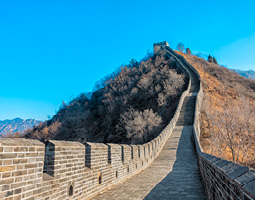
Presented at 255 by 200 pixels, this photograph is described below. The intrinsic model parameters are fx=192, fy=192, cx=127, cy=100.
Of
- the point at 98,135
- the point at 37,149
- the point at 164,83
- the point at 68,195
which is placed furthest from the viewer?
the point at 98,135

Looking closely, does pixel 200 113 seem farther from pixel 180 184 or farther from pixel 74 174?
pixel 74 174

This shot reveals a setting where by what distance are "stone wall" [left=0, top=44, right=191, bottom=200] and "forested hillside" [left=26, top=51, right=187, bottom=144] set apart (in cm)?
2294

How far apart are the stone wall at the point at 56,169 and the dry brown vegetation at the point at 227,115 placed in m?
10.5

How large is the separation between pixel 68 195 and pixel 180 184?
13.1 feet

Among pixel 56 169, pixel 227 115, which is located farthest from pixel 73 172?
pixel 227 115

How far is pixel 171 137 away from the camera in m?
18.6

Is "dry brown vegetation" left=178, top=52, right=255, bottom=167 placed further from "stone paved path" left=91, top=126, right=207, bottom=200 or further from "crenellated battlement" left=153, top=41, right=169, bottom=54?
"crenellated battlement" left=153, top=41, right=169, bottom=54

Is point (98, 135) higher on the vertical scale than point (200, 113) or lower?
lower

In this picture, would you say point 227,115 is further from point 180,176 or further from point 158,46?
point 158,46

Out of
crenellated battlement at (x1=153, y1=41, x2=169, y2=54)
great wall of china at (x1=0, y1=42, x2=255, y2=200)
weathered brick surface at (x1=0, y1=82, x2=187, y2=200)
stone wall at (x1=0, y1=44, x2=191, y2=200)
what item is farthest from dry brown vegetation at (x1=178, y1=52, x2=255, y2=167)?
crenellated battlement at (x1=153, y1=41, x2=169, y2=54)

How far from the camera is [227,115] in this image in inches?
656

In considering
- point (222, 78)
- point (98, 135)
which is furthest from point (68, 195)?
point (222, 78)

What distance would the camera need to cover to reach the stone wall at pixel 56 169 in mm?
2758

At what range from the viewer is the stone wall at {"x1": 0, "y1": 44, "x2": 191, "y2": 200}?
9.05 feet
